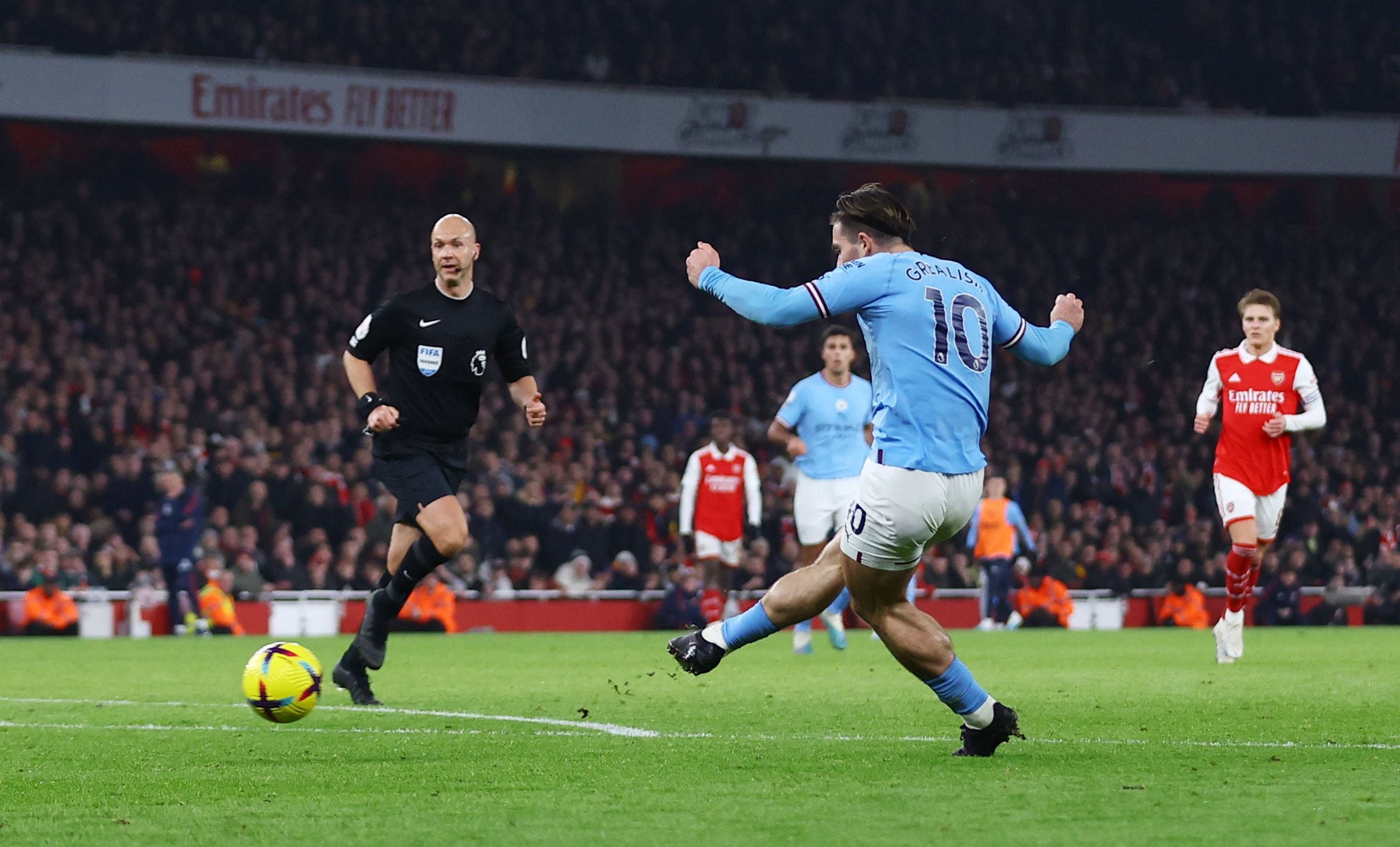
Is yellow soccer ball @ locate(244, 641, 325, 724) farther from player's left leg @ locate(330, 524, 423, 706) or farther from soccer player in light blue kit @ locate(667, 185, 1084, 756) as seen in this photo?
soccer player in light blue kit @ locate(667, 185, 1084, 756)

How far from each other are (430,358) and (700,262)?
9.31 ft

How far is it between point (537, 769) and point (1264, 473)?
7.38 metres

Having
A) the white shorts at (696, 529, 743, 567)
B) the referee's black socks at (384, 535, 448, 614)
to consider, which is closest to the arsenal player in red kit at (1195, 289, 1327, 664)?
the referee's black socks at (384, 535, 448, 614)

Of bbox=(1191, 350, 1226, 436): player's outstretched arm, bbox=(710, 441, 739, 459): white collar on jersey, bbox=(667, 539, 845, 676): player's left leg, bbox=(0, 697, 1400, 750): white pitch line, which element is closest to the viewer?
bbox=(667, 539, 845, 676): player's left leg

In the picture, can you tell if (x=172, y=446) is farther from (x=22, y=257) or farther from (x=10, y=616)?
(x=22, y=257)

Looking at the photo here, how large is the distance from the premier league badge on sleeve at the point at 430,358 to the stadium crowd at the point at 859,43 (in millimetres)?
20378

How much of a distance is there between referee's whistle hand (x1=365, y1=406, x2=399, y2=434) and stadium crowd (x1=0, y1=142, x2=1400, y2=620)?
11.1 metres

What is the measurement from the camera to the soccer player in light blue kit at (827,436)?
13617 millimetres

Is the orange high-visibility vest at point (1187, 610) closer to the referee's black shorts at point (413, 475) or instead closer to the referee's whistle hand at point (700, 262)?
the referee's black shorts at point (413, 475)

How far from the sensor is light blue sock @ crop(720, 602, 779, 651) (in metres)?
6.39

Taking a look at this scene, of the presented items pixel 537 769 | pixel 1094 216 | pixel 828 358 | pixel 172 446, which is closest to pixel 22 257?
pixel 172 446

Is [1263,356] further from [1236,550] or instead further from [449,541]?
[449,541]

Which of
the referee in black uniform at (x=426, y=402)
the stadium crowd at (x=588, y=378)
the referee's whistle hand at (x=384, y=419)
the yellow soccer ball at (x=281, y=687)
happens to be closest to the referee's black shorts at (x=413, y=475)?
the referee in black uniform at (x=426, y=402)

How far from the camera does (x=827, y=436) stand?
13734 millimetres
